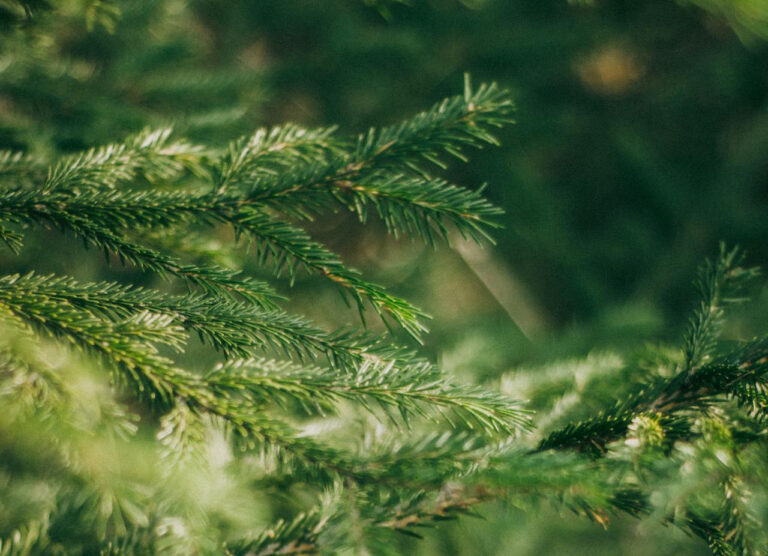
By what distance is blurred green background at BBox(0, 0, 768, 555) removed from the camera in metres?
1.00

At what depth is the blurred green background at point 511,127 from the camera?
100 centimetres

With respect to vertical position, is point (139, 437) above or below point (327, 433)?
below

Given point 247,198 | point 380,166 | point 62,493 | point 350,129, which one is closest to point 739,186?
point 350,129

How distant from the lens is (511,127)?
1.44m

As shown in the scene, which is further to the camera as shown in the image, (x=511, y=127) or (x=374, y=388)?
(x=511, y=127)

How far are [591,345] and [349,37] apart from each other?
1021mm

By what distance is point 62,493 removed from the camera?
76 cm

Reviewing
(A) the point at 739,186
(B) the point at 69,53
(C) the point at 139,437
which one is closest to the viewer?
(C) the point at 139,437

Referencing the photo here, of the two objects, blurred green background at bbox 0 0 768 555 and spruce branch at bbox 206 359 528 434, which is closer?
spruce branch at bbox 206 359 528 434

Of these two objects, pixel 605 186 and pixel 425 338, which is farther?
pixel 605 186

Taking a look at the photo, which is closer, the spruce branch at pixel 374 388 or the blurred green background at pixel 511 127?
the spruce branch at pixel 374 388

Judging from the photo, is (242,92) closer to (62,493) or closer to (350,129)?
(350,129)

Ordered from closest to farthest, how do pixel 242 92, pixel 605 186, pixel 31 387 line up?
pixel 31 387
pixel 242 92
pixel 605 186

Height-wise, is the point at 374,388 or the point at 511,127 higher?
the point at 511,127
